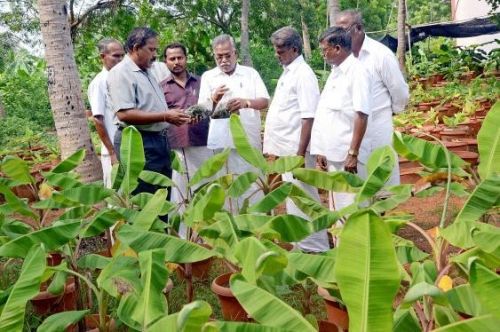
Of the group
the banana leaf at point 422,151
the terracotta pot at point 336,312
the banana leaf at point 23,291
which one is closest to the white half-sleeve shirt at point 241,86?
the banana leaf at point 422,151

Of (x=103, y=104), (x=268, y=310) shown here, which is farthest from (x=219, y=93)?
(x=268, y=310)

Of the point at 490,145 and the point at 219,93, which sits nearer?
the point at 490,145

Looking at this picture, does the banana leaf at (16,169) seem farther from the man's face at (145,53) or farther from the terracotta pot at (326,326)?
the terracotta pot at (326,326)

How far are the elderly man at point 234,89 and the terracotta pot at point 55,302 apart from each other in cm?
163

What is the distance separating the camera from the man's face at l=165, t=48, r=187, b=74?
468 centimetres

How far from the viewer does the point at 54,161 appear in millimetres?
7898

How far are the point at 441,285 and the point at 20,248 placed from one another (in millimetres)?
1566

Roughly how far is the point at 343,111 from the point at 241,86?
1010 mm

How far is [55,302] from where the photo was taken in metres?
2.89

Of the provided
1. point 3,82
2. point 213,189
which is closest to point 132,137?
point 213,189

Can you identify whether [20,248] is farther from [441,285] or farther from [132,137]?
[441,285]

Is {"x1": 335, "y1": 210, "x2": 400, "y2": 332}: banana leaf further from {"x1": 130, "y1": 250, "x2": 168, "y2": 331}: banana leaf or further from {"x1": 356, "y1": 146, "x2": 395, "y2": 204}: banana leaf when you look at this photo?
{"x1": 356, "y1": 146, "x2": 395, "y2": 204}: banana leaf

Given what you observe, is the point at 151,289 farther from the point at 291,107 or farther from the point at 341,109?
the point at 291,107

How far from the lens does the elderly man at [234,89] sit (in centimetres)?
434
